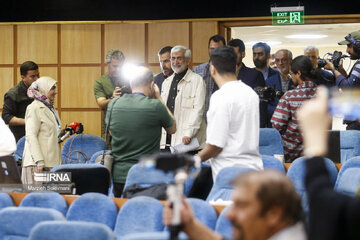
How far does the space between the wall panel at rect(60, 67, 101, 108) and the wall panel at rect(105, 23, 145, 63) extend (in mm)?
524

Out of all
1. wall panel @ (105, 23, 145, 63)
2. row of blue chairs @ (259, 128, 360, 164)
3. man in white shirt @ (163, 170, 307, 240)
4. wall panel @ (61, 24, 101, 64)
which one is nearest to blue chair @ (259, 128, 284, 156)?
row of blue chairs @ (259, 128, 360, 164)

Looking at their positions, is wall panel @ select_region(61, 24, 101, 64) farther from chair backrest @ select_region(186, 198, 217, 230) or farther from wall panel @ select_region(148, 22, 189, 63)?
chair backrest @ select_region(186, 198, 217, 230)

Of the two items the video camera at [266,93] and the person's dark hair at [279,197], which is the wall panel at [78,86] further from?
the person's dark hair at [279,197]

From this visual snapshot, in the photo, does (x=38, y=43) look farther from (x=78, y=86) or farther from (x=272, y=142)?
(x=272, y=142)

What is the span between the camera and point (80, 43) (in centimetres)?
1034

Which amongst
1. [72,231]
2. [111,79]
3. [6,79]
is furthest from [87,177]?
[6,79]

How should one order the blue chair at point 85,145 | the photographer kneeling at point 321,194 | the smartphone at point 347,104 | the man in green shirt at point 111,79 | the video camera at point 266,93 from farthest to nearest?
the man in green shirt at point 111,79 → the blue chair at point 85,145 → the video camera at point 266,93 → the photographer kneeling at point 321,194 → the smartphone at point 347,104

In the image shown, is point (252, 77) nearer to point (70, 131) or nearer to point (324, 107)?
point (70, 131)

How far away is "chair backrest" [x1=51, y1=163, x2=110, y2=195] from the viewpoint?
4766 mm

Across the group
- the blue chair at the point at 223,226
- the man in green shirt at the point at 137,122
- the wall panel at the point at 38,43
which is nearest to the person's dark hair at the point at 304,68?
the man in green shirt at the point at 137,122

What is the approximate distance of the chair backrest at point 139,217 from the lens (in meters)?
3.57

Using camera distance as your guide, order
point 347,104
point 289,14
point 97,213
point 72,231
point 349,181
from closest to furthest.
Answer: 1. point 347,104
2. point 72,231
3. point 97,213
4. point 349,181
5. point 289,14

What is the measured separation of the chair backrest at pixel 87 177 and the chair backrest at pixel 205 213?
4.63ft

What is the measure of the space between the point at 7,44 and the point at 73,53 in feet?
3.68
